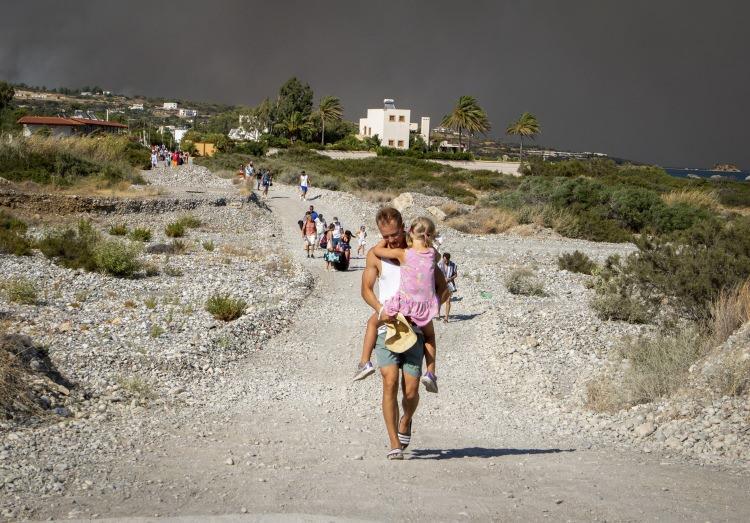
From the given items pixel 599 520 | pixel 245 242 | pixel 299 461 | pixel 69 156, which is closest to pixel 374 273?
pixel 299 461

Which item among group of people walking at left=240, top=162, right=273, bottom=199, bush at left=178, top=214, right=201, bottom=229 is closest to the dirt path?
bush at left=178, top=214, right=201, bottom=229

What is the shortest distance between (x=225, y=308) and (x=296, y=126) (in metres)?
89.3

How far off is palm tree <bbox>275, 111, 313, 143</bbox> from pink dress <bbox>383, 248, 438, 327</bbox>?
96.2 metres

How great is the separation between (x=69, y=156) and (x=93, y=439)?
3404 cm

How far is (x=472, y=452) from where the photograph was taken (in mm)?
7121

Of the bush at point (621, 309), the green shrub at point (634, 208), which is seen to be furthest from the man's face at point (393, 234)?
the green shrub at point (634, 208)

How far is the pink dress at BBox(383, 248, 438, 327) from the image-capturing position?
6.10m

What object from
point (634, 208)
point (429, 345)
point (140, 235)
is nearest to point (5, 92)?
point (140, 235)

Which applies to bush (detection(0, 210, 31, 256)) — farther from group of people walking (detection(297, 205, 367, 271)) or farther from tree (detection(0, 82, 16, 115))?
tree (detection(0, 82, 16, 115))

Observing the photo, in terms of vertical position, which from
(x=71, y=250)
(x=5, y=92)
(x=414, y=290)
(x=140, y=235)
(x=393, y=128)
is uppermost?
(x=5, y=92)

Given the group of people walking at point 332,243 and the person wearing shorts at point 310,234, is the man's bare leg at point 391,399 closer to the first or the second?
the group of people walking at point 332,243

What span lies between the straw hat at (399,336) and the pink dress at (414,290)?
0.25 feet

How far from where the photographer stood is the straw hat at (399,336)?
6.07 meters

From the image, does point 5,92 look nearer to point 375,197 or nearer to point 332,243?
point 375,197
